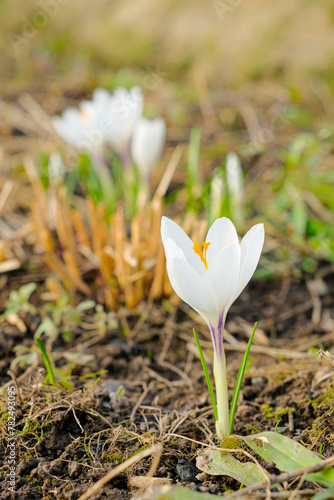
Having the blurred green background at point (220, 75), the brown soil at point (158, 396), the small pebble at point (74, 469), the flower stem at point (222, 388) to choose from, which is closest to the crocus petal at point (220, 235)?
the flower stem at point (222, 388)

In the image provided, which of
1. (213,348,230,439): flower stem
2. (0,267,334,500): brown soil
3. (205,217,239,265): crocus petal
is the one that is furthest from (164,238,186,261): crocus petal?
(0,267,334,500): brown soil

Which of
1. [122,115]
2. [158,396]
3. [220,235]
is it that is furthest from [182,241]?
[122,115]

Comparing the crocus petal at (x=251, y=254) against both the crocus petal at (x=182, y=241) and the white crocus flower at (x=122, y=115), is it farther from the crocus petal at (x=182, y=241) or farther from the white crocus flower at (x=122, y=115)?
the white crocus flower at (x=122, y=115)

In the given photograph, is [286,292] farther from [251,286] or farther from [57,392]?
[57,392]

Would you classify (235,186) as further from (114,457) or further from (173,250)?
(114,457)

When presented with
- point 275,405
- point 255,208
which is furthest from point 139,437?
point 255,208

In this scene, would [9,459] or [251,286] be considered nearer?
[9,459]

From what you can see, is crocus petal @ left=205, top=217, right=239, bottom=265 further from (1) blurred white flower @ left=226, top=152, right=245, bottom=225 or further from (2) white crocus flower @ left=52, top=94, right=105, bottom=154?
(2) white crocus flower @ left=52, top=94, right=105, bottom=154
